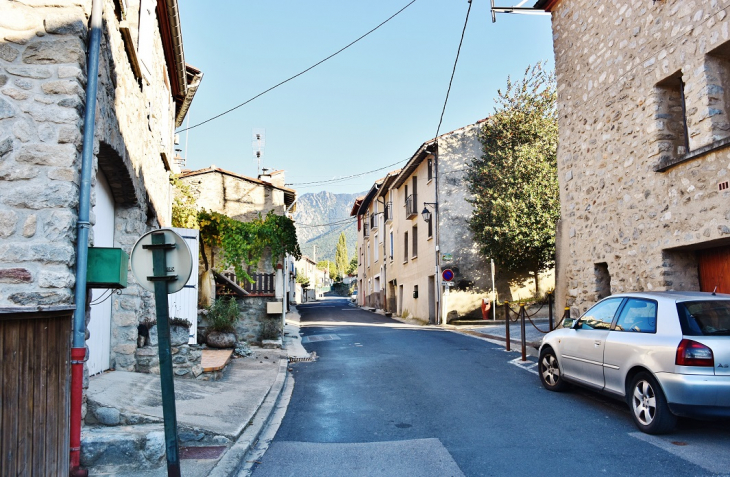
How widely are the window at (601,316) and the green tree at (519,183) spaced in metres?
13.4

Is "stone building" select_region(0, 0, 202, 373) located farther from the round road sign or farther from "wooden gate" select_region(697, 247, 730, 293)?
"wooden gate" select_region(697, 247, 730, 293)

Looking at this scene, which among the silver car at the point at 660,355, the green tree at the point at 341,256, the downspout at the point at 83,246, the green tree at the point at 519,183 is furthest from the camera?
the green tree at the point at 341,256

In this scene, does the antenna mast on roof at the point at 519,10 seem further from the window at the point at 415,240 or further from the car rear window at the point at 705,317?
the window at the point at 415,240

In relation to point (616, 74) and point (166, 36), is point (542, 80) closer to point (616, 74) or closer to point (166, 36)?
point (616, 74)

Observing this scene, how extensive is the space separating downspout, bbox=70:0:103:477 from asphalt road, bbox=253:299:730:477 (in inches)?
57.6

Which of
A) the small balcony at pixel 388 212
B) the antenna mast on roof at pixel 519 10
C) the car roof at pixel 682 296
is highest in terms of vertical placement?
the antenna mast on roof at pixel 519 10

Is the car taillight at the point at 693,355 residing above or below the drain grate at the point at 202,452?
above

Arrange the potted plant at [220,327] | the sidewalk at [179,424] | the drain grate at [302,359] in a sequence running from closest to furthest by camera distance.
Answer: the sidewalk at [179,424]
the potted plant at [220,327]
the drain grate at [302,359]

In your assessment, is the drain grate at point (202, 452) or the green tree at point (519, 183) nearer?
the drain grate at point (202, 452)

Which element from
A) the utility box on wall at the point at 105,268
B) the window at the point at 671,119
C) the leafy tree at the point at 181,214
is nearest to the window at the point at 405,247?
the leafy tree at the point at 181,214

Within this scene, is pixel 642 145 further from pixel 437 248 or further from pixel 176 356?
pixel 437 248

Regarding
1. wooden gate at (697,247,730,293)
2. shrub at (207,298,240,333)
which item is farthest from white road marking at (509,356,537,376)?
shrub at (207,298,240,333)

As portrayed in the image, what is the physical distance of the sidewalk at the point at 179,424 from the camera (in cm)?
452

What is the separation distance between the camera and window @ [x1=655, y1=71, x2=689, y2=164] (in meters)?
8.96
